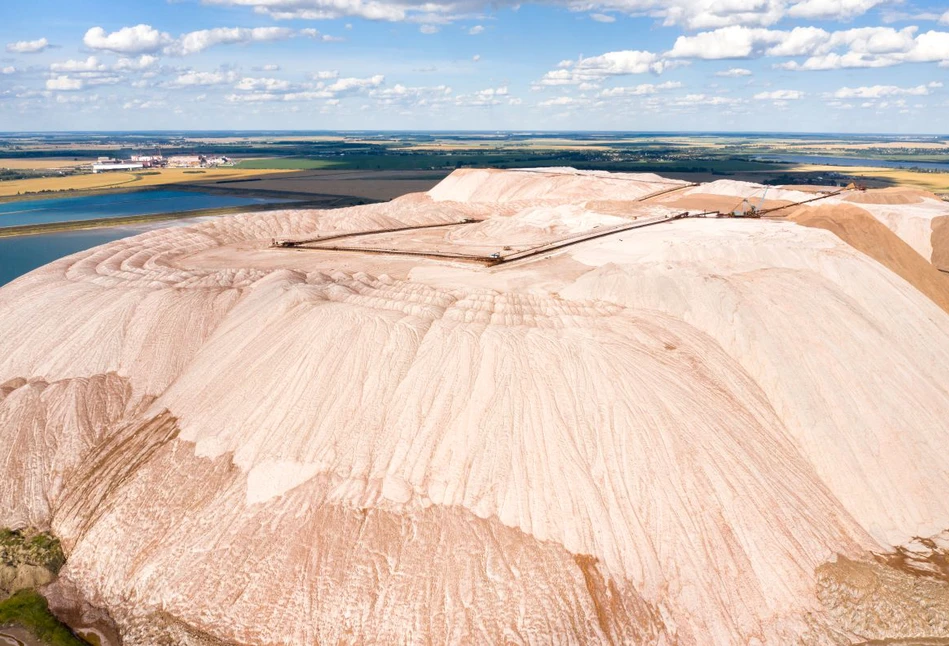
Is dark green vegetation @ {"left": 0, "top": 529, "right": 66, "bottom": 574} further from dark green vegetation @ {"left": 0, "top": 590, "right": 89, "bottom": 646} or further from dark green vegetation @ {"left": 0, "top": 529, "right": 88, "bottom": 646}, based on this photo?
dark green vegetation @ {"left": 0, "top": 590, "right": 89, "bottom": 646}

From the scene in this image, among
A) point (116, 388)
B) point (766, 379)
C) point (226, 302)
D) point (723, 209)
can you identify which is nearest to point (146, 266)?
point (226, 302)

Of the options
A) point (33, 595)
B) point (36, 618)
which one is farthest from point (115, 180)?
point (36, 618)

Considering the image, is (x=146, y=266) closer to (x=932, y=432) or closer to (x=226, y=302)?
(x=226, y=302)

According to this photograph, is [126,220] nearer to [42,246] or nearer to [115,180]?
[42,246]

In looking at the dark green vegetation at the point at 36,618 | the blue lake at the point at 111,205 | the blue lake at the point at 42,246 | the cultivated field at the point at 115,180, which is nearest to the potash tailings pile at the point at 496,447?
the dark green vegetation at the point at 36,618

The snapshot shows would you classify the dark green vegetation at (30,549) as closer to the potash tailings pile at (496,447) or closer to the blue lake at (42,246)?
the potash tailings pile at (496,447)

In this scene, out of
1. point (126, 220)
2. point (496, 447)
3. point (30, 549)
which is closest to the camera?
point (496, 447)
